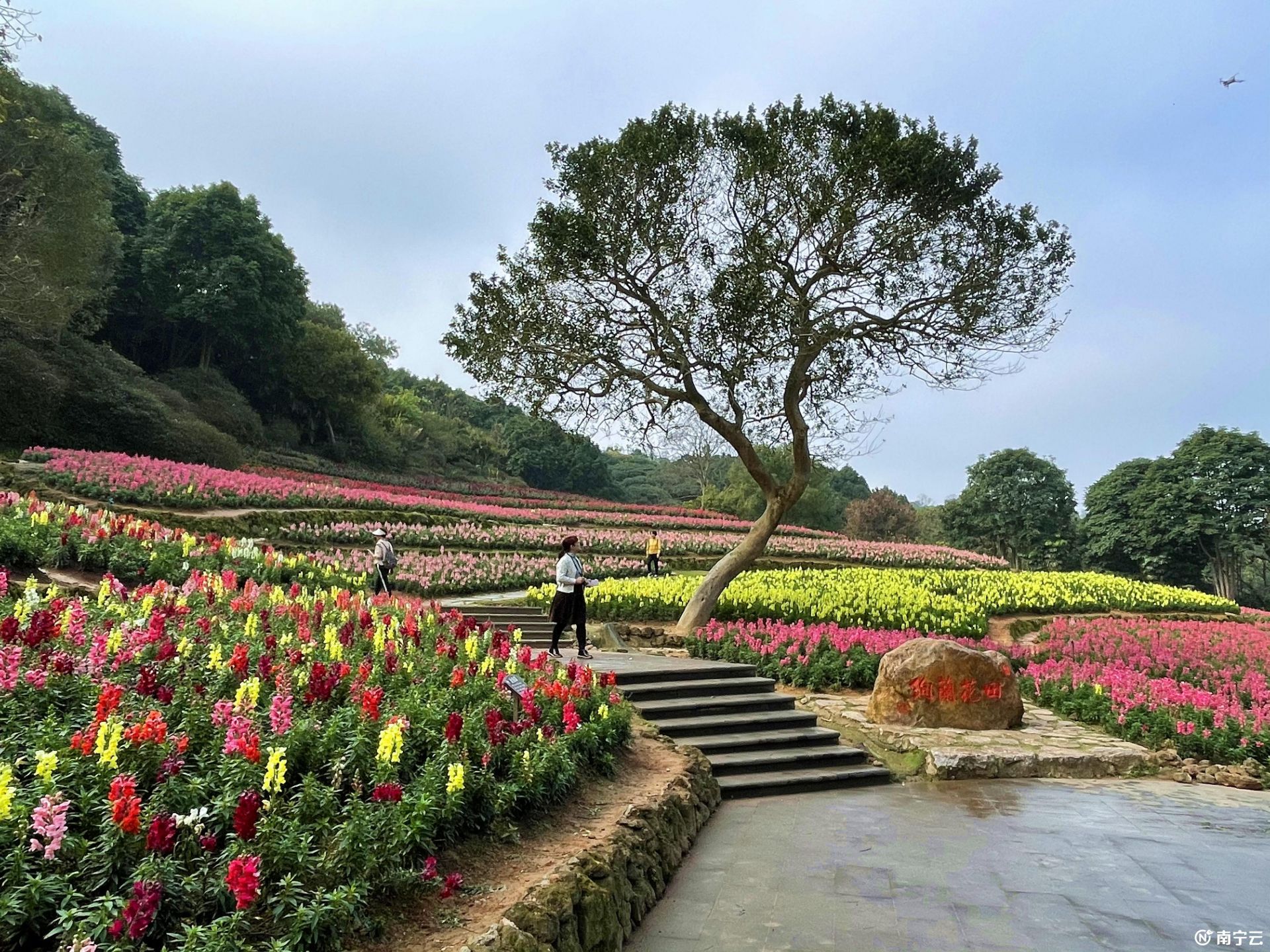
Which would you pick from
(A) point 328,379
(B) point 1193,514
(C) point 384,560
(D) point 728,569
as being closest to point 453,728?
(D) point 728,569

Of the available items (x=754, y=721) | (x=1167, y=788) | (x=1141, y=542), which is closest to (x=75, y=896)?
(x=754, y=721)

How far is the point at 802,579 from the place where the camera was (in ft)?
63.1

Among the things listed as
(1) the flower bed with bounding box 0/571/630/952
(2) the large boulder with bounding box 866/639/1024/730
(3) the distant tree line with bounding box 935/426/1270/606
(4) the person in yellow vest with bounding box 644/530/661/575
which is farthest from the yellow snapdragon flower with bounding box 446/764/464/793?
(3) the distant tree line with bounding box 935/426/1270/606

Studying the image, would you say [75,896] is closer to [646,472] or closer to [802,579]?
[802,579]

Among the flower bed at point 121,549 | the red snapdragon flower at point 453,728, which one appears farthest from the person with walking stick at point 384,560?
the red snapdragon flower at point 453,728

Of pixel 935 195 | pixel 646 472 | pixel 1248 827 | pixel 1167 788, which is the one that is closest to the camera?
pixel 1248 827

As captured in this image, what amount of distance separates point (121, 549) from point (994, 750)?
1041 centimetres

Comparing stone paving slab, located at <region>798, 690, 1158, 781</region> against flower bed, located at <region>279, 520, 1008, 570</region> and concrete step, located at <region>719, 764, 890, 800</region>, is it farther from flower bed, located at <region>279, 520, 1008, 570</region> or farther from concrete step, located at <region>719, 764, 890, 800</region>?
flower bed, located at <region>279, 520, 1008, 570</region>

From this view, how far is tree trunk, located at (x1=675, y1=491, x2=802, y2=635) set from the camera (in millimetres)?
12938

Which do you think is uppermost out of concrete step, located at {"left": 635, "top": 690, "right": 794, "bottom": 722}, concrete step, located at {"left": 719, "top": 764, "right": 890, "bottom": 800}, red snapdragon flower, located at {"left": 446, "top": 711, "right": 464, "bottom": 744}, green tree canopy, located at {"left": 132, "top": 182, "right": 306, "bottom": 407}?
green tree canopy, located at {"left": 132, "top": 182, "right": 306, "bottom": 407}

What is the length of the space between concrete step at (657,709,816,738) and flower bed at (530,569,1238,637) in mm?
5163

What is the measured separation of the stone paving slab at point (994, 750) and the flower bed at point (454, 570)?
26.2 ft

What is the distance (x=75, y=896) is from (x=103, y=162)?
41.1 meters

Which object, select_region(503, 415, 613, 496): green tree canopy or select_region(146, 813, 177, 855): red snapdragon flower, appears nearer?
select_region(146, 813, 177, 855): red snapdragon flower
